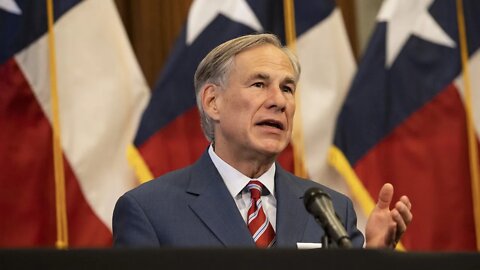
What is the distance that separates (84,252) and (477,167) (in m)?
3.07

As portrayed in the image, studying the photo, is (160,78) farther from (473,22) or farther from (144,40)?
(473,22)

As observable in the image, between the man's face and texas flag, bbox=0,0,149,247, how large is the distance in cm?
118

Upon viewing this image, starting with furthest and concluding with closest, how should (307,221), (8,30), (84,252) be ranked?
(8,30)
(307,221)
(84,252)

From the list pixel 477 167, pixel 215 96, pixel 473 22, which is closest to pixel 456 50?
pixel 473 22

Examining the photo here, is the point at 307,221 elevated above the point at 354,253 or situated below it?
below

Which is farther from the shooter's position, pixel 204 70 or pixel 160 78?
pixel 160 78

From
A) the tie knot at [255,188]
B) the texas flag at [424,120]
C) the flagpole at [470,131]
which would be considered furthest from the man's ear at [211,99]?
the flagpole at [470,131]

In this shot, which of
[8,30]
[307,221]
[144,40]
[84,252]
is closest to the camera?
[84,252]

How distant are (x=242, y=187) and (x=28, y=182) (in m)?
1.43

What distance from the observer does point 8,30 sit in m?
3.91

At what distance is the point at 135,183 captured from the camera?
398 centimetres

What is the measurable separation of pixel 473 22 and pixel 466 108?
406 millimetres

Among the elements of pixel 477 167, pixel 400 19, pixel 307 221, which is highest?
pixel 400 19

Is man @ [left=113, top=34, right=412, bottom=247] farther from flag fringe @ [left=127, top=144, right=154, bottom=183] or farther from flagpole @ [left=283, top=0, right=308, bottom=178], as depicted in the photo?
flagpole @ [left=283, top=0, right=308, bottom=178]
